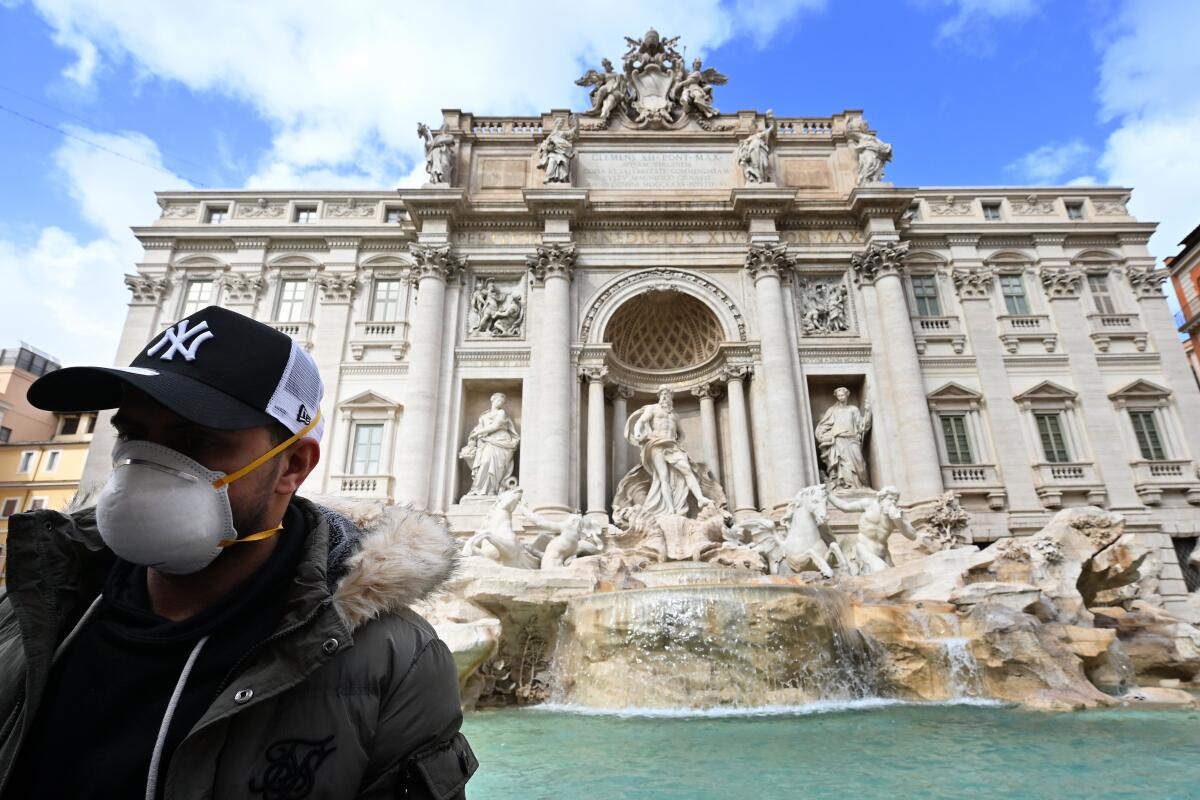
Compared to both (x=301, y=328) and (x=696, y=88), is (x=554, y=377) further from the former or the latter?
(x=696, y=88)

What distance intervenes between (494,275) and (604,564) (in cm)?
1009

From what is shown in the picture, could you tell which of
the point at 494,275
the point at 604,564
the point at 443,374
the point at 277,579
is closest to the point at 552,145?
the point at 494,275

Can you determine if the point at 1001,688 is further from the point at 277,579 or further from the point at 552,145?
the point at 552,145

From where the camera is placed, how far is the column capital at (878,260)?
17.5 m

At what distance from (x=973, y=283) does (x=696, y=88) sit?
33.6 feet

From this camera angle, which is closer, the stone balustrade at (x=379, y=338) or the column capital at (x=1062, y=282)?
the stone balustrade at (x=379, y=338)

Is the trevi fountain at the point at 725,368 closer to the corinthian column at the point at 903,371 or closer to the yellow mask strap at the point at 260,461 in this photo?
the corinthian column at the point at 903,371

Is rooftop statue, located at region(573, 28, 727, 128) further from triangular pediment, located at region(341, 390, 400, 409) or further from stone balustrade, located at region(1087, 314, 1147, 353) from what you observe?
stone balustrade, located at region(1087, 314, 1147, 353)

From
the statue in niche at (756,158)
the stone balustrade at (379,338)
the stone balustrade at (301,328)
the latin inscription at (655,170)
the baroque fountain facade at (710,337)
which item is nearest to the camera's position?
the baroque fountain facade at (710,337)

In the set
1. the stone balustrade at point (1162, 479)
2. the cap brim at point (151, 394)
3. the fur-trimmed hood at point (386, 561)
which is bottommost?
the fur-trimmed hood at point (386, 561)

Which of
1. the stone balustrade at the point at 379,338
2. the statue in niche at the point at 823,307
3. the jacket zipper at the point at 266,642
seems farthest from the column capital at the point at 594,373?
the jacket zipper at the point at 266,642

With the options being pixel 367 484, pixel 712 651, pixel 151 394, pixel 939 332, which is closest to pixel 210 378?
pixel 151 394

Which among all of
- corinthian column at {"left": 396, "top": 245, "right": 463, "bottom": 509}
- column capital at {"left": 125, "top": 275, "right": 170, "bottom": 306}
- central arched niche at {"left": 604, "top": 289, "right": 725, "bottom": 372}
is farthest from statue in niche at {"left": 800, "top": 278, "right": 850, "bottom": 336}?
column capital at {"left": 125, "top": 275, "right": 170, "bottom": 306}

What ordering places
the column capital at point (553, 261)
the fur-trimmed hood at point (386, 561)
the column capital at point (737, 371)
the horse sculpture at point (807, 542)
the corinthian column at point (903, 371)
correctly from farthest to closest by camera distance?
the column capital at point (553, 261)
the column capital at point (737, 371)
the corinthian column at point (903, 371)
the horse sculpture at point (807, 542)
the fur-trimmed hood at point (386, 561)
